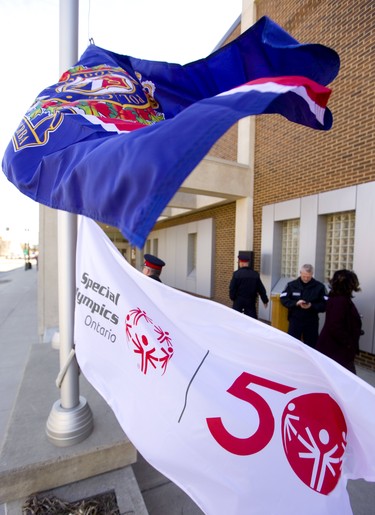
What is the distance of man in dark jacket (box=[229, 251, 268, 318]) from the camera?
5.85 meters

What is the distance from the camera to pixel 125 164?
3.13 feet

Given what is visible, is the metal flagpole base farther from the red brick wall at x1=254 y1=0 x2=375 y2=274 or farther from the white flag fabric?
the red brick wall at x1=254 y1=0 x2=375 y2=274

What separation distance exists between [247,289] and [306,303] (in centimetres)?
147

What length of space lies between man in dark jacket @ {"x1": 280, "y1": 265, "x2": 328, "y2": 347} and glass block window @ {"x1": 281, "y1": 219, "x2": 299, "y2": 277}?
2476 mm

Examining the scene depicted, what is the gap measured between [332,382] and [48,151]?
191cm

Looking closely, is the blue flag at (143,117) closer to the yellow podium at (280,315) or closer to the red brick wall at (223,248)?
the yellow podium at (280,315)

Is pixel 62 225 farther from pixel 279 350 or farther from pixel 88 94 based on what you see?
pixel 279 350

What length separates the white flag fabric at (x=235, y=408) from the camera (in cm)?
131

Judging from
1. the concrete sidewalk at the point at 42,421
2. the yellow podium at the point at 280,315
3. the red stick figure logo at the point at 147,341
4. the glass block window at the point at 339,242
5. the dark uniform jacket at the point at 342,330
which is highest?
the glass block window at the point at 339,242

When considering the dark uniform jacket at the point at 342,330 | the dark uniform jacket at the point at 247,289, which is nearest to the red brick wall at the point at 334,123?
the dark uniform jacket at the point at 247,289

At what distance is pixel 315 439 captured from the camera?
4.48 ft

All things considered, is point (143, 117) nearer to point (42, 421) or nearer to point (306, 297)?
point (42, 421)

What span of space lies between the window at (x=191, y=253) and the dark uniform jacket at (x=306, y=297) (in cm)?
812

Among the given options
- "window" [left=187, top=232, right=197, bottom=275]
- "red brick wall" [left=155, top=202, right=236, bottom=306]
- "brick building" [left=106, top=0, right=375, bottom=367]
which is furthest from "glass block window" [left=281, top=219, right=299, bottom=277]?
"window" [left=187, top=232, right=197, bottom=275]
